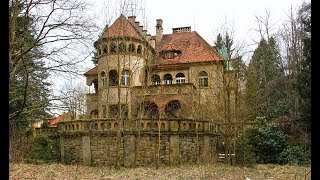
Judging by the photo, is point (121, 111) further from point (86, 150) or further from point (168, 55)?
point (168, 55)

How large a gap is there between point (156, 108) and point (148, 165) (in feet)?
36.6

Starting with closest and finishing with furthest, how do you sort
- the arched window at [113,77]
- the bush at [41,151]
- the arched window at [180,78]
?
the bush at [41,151] → the arched window at [113,77] → the arched window at [180,78]

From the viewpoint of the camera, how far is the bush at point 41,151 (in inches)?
Answer: 719

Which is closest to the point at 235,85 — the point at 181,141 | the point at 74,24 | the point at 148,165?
the point at 181,141

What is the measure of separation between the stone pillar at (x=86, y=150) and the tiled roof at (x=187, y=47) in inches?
525

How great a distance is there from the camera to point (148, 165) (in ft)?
55.0

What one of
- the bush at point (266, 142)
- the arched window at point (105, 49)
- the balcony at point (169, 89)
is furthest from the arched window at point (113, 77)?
the bush at point (266, 142)

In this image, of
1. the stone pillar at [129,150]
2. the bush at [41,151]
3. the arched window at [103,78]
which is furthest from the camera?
the arched window at [103,78]

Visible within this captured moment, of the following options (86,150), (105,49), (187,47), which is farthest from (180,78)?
(86,150)

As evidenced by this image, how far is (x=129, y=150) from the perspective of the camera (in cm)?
1694

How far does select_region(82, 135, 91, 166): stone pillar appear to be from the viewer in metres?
17.5

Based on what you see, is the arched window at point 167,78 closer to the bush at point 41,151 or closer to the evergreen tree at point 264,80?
the evergreen tree at point 264,80

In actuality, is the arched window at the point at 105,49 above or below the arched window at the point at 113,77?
above
